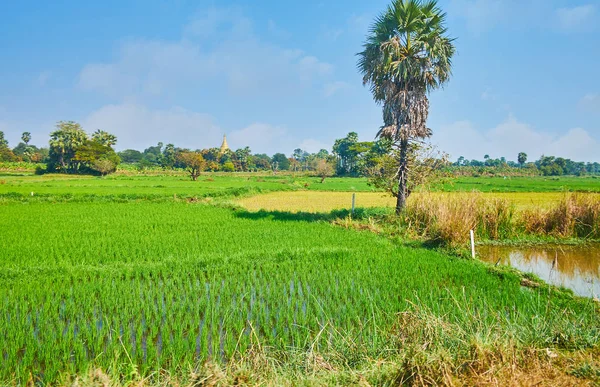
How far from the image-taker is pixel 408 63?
1254cm

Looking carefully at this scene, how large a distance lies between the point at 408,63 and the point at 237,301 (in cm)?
1036

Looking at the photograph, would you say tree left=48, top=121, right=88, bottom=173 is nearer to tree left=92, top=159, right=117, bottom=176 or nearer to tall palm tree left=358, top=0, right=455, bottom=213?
tree left=92, top=159, right=117, bottom=176

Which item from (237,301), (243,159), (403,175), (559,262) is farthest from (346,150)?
(237,301)

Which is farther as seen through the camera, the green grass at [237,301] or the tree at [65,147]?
the tree at [65,147]

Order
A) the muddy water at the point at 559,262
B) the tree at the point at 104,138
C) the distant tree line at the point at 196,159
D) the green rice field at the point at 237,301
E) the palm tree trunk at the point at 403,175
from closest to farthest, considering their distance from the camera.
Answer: the green rice field at the point at 237,301, the muddy water at the point at 559,262, the palm tree trunk at the point at 403,175, the distant tree line at the point at 196,159, the tree at the point at 104,138

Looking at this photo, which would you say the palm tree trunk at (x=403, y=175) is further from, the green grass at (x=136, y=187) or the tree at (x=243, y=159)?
the tree at (x=243, y=159)

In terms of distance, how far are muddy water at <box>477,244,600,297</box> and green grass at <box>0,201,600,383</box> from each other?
1.11 meters

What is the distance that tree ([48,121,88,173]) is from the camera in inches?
2042

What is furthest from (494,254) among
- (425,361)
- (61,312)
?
(61,312)

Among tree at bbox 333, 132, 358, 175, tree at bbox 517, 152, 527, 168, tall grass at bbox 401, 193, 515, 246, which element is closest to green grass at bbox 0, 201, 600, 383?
tall grass at bbox 401, 193, 515, 246

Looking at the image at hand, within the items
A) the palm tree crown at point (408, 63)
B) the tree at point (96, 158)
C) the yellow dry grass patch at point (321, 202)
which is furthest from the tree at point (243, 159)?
the palm tree crown at point (408, 63)

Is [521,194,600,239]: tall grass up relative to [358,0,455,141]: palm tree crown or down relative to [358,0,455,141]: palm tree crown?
down

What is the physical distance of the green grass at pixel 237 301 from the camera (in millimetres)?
3824

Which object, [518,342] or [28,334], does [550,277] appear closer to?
[518,342]
